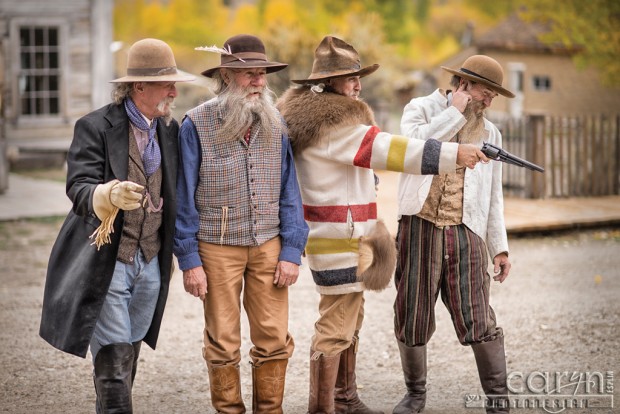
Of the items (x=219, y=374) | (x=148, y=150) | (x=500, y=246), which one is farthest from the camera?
(x=500, y=246)

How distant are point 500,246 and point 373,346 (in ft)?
5.63

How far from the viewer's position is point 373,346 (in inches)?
231

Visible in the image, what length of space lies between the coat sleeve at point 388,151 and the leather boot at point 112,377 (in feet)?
4.22

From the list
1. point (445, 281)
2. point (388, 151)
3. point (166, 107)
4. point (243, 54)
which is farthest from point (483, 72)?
point (166, 107)

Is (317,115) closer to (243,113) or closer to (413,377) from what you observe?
(243,113)

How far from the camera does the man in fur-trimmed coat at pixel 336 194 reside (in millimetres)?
4086

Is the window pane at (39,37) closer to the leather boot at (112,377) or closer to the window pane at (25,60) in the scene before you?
the window pane at (25,60)

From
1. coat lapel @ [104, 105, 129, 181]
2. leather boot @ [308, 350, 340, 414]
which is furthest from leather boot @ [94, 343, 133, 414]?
leather boot @ [308, 350, 340, 414]

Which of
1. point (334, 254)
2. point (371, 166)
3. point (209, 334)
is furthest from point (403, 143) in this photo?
point (209, 334)

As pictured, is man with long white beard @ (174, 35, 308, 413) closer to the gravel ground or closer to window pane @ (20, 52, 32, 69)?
the gravel ground

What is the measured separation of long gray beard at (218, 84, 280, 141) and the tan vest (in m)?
0.38

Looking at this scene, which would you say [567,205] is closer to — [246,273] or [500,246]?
[500,246]

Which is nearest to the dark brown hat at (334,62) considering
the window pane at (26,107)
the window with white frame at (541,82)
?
the window pane at (26,107)

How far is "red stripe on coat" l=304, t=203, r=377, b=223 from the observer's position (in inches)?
165
